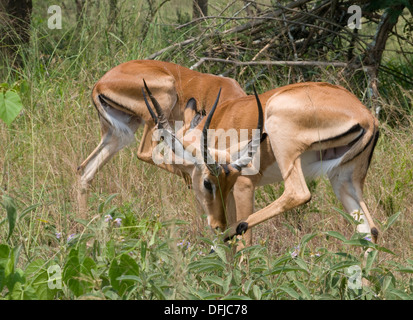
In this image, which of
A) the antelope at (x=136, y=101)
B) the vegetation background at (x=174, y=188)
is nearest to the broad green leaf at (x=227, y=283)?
the vegetation background at (x=174, y=188)

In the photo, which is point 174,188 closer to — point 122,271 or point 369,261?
point 122,271

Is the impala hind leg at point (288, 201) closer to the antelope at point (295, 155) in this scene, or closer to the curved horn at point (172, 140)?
the antelope at point (295, 155)

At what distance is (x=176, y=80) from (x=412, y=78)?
8.61 feet

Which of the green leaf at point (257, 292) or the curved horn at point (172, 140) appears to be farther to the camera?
the curved horn at point (172, 140)

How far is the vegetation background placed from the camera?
2535 millimetres

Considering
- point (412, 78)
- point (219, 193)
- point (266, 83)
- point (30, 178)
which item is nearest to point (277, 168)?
point (219, 193)

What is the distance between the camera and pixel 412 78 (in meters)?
6.33

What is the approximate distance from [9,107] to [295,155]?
1.67m

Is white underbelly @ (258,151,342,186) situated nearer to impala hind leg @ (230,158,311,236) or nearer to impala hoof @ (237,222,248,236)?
impala hind leg @ (230,158,311,236)

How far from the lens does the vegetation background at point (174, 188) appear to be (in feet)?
8.32

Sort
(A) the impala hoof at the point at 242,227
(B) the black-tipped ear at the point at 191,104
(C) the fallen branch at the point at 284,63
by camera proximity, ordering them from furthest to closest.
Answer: (C) the fallen branch at the point at 284,63 → (B) the black-tipped ear at the point at 191,104 → (A) the impala hoof at the point at 242,227

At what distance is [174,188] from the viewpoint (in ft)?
15.8

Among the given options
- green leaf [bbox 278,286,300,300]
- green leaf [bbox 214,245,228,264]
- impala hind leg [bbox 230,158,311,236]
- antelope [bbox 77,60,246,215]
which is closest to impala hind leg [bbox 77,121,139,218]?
antelope [bbox 77,60,246,215]

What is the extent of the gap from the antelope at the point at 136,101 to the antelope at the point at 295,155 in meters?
0.86
